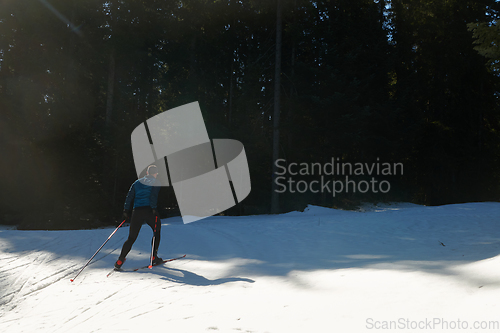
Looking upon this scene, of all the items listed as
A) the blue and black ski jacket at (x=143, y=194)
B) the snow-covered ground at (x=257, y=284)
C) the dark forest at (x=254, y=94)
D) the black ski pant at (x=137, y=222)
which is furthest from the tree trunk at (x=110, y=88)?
the black ski pant at (x=137, y=222)

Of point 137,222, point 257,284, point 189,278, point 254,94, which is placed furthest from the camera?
point 254,94

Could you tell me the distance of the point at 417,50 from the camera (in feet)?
116

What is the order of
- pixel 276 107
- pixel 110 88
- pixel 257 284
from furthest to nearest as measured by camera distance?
pixel 110 88, pixel 276 107, pixel 257 284

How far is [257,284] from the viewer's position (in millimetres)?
5359

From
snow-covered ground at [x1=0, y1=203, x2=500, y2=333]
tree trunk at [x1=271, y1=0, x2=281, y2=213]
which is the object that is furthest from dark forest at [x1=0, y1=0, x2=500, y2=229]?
snow-covered ground at [x1=0, y1=203, x2=500, y2=333]

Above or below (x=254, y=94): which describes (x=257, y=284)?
below

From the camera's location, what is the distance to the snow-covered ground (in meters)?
3.46

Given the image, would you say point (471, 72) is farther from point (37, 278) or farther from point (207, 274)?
point (37, 278)

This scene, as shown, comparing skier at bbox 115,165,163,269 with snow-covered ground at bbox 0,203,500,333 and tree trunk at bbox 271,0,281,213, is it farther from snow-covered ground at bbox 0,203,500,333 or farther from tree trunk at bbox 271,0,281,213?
tree trunk at bbox 271,0,281,213

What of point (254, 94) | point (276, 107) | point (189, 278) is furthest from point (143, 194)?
point (254, 94)

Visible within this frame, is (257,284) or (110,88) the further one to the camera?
(110,88)

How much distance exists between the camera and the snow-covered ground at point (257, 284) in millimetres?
3459

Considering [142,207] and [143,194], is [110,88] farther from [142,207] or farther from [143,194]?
[142,207]

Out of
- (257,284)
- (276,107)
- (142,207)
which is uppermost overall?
(276,107)
